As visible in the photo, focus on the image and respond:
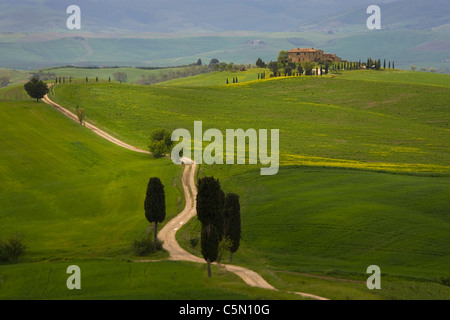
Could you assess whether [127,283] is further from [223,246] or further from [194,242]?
[194,242]

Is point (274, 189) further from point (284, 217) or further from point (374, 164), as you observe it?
point (374, 164)

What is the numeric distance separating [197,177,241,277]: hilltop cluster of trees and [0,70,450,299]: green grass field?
3573 mm

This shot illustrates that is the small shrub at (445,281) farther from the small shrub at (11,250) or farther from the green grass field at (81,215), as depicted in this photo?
A: the small shrub at (11,250)

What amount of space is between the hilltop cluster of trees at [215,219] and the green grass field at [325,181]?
141 inches

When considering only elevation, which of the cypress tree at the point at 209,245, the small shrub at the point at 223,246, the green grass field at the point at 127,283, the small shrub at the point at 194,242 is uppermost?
the cypress tree at the point at 209,245

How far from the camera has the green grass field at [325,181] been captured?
189ft

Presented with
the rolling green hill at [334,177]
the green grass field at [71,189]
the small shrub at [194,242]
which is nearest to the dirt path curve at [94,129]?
the rolling green hill at [334,177]

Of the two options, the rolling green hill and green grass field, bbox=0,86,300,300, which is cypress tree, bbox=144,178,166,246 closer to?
green grass field, bbox=0,86,300,300

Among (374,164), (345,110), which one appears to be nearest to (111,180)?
(374,164)

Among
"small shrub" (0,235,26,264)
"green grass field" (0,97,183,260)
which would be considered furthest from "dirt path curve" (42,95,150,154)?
"small shrub" (0,235,26,264)

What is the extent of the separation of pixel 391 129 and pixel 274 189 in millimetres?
62237
